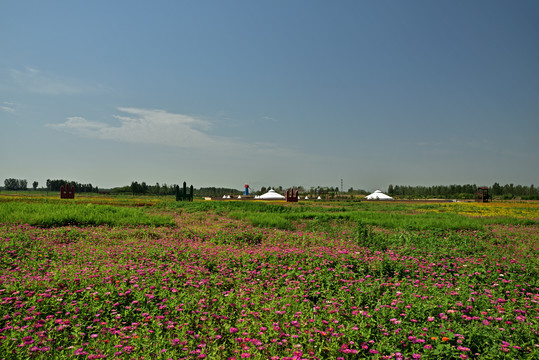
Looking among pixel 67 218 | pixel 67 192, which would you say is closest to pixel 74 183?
pixel 67 192

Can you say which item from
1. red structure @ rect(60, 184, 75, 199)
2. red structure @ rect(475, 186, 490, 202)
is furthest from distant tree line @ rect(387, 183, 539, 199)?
red structure @ rect(60, 184, 75, 199)

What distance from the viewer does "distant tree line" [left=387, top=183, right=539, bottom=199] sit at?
82775mm

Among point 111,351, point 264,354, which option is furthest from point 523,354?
point 111,351

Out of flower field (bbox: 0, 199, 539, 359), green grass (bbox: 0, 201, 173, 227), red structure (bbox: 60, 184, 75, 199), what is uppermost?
red structure (bbox: 60, 184, 75, 199)

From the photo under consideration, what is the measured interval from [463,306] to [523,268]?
3.63 metres

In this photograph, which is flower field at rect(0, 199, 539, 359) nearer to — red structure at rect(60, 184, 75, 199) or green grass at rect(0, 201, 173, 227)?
green grass at rect(0, 201, 173, 227)

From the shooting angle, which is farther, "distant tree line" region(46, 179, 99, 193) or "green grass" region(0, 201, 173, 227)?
"distant tree line" region(46, 179, 99, 193)

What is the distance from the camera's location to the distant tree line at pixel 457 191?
272 feet

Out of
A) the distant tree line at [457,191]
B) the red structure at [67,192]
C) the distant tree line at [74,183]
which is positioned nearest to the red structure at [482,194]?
the distant tree line at [457,191]

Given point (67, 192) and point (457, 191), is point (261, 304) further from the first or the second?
point (457, 191)

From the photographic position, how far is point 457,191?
314 feet

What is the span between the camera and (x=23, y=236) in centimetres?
901

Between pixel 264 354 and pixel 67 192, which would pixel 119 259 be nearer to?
pixel 264 354

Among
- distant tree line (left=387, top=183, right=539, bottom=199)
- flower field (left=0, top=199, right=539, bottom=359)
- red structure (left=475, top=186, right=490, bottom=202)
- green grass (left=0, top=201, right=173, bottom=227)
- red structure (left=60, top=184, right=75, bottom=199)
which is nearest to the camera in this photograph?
flower field (left=0, top=199, right=539, bottom=359)
